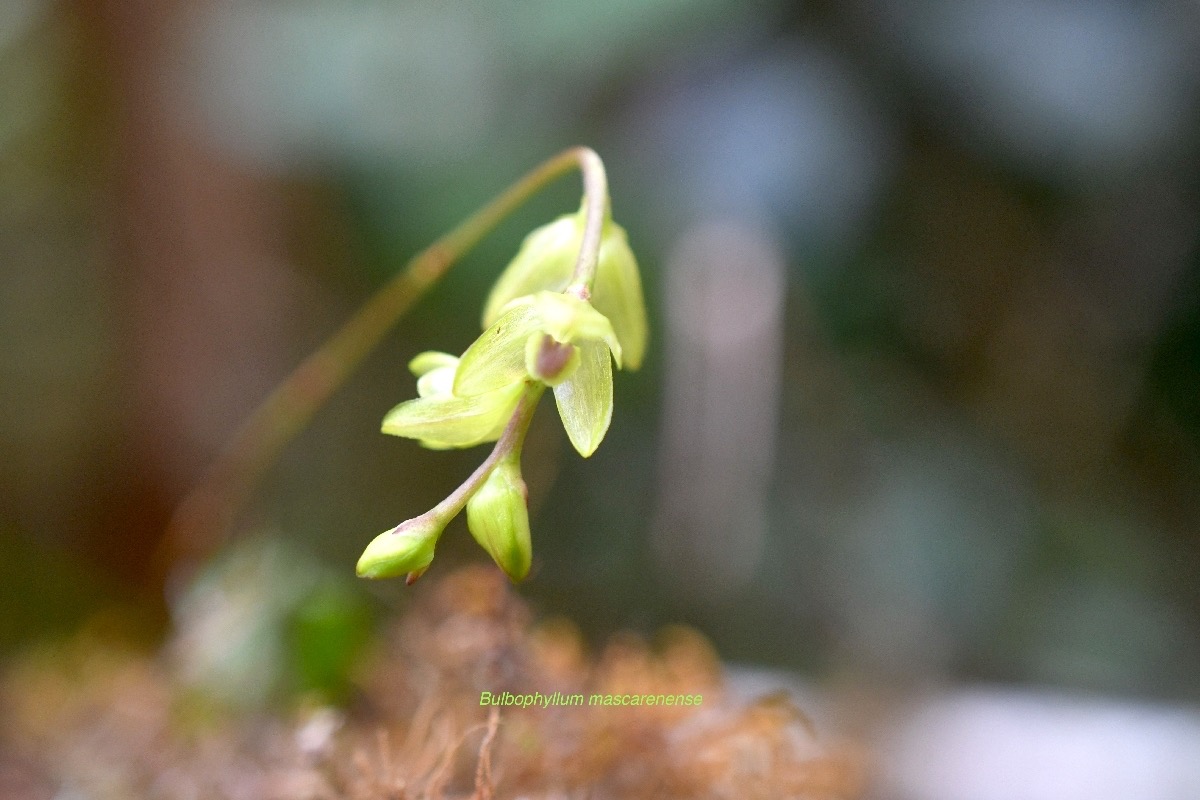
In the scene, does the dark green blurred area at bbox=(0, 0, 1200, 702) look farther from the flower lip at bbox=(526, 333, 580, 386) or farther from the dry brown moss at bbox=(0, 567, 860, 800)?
the flower lip at bbox=(526, 333, 580, 386)

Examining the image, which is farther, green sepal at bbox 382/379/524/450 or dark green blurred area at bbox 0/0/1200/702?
dark green blurred area at bbox 0/0/1200/702

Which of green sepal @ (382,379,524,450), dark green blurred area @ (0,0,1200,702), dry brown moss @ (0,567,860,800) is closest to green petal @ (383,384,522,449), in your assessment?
green sepal @ (382,379,524,450)

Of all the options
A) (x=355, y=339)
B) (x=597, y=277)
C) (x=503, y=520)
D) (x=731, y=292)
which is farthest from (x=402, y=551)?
(x=731, y=292)

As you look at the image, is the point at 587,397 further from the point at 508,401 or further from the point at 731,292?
the point at 731,292

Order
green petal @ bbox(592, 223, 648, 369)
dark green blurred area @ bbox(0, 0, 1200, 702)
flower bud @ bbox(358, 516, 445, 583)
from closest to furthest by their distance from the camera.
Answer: flower bud @ bbox(358, 516, 445, 583), green petal @ bbox(592, 223, 648, 369), dark green blurred area @ bbox(0, 0, 1200, 702)

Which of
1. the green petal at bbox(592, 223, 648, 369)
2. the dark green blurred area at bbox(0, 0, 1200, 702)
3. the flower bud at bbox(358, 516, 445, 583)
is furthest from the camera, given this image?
the dark green blurred area at bbox(0, 0, 1200, 702)

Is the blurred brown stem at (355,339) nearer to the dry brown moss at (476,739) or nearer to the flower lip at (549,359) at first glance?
the flower lip at (549,359)

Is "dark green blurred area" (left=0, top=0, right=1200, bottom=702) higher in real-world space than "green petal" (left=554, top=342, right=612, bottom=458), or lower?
higher
